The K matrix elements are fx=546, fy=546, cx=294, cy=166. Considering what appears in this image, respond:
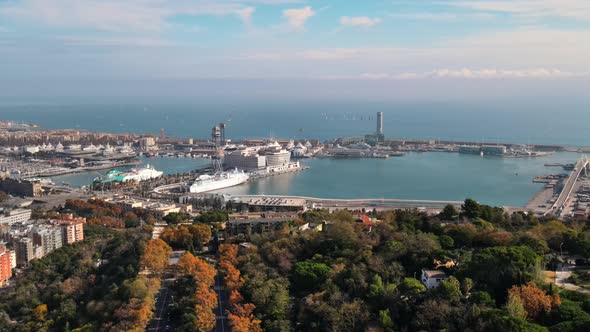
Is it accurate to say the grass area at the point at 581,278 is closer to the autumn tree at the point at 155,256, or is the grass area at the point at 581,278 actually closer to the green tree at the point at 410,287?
the green tree at the point at 410,287

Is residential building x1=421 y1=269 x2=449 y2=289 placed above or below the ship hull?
above

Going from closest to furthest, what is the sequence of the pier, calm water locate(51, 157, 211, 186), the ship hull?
the pier → the ship hull → calm water locate(51, 157, 211, 186)

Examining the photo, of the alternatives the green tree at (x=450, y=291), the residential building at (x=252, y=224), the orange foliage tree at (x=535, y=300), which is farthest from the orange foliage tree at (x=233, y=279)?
the orange foliage tree at (x=535, y=300)

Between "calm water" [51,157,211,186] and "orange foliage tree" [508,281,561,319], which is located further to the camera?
"calm water" [51,157,211,186]

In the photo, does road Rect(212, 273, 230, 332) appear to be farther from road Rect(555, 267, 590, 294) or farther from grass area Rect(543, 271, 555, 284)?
road Rect(555, 267, 590, 294)

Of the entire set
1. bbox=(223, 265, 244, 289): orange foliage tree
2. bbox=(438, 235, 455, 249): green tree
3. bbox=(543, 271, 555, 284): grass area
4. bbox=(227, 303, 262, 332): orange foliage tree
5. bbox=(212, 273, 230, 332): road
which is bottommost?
bbox=(212, 273, 230, 332): road

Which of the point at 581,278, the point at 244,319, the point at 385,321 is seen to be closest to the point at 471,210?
the point at 581,278

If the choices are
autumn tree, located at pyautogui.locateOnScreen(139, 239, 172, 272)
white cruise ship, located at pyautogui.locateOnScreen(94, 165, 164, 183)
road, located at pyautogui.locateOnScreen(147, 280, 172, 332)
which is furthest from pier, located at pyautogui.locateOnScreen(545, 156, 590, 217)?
white cruise ship, located at pyautogui.locateOnScreen(94, 165, 164, 183)

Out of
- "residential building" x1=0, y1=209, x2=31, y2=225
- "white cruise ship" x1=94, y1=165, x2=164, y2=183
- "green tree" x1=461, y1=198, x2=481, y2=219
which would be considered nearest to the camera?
"green tree" x1=461, y1=198, x2=481, y2=219
